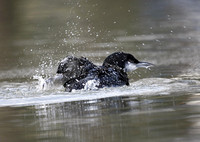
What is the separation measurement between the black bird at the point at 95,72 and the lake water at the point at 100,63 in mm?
218

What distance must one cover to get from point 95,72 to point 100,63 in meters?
3.56

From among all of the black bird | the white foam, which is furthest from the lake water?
the black bird

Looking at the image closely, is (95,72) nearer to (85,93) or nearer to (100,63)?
(85,93)

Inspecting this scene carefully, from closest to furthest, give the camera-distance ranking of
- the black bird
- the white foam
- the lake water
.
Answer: the lake water, the white foam, the black bird

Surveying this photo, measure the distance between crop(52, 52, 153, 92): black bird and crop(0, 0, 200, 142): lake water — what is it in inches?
8.6

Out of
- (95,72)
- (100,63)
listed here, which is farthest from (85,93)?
(100,63)

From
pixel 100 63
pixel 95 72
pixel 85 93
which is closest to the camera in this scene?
pixel 85 93

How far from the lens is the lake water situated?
6047 mm

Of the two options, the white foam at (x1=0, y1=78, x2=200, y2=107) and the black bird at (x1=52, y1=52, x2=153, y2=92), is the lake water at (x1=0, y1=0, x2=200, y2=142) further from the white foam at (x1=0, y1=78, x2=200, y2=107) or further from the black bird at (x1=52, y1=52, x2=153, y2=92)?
the black bird at (x1=52, y1=52, x2=153, y2=92)

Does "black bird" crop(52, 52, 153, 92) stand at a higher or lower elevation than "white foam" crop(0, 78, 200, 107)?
higher

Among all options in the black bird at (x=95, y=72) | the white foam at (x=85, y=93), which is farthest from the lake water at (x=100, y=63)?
the black bird at (x=95, y=72)

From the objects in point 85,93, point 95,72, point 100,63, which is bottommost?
point 85,93

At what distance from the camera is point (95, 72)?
9.59m

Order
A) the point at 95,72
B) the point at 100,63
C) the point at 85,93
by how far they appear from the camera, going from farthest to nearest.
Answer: the point at 100,63, the point at 95,72, the point at 85,93
